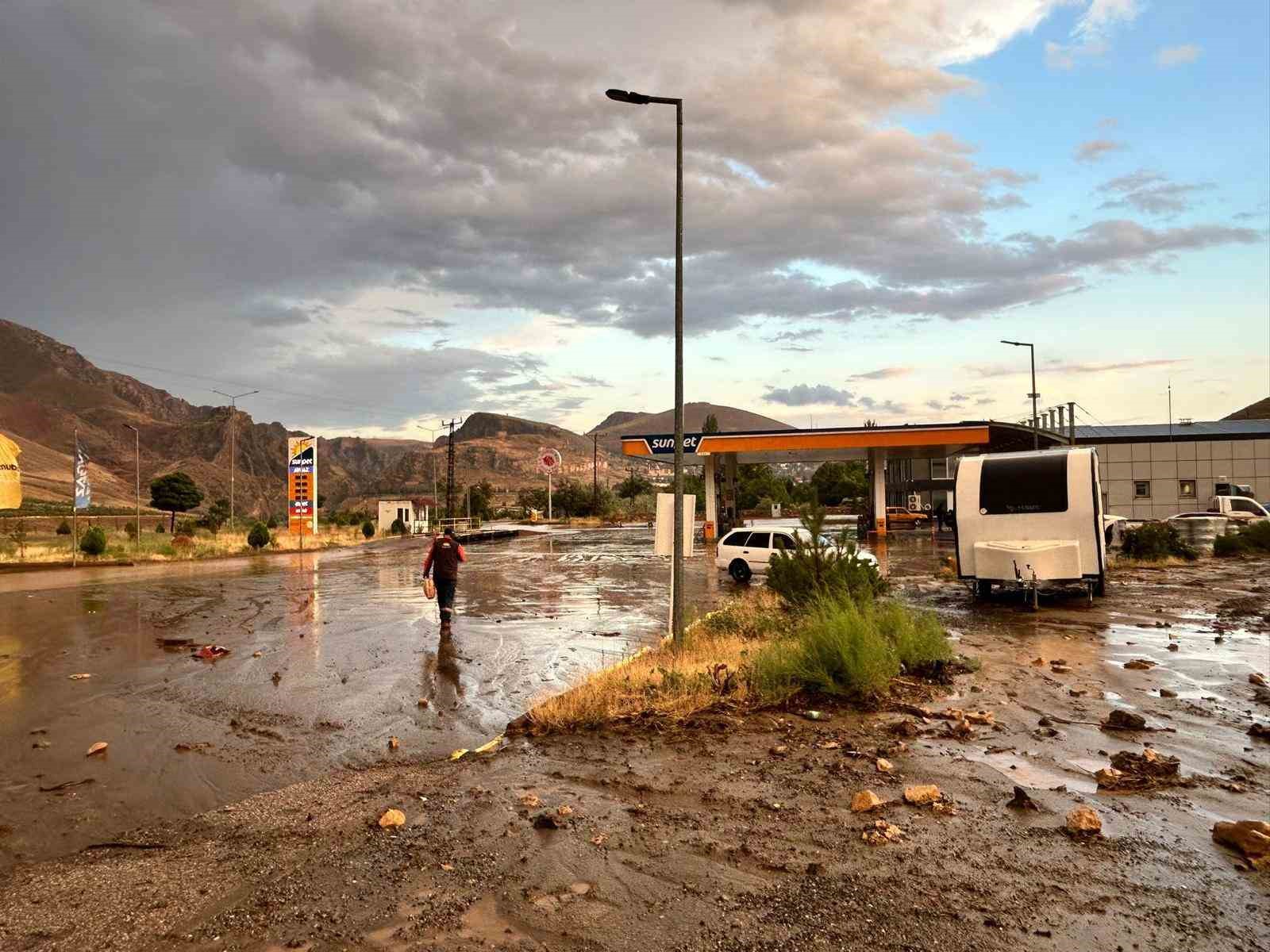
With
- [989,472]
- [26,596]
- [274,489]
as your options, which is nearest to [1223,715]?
[989,472]

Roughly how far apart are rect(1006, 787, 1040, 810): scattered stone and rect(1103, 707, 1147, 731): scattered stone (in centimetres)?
272

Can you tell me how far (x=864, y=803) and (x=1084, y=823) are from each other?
134 centimetres

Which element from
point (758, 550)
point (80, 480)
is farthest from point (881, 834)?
point (80, 480)

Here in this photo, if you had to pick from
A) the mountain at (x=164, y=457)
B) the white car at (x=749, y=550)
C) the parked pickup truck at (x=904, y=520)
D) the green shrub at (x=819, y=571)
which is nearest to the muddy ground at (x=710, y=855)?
the green shrub at (x=819, y=571)

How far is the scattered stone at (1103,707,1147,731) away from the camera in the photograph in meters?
8.02

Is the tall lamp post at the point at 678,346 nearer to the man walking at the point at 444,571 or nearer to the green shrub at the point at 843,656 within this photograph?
the green shrub at the point at 843,656

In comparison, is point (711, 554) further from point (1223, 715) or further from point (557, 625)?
point (1223, 715)

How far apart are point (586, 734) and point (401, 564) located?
27.9 meters

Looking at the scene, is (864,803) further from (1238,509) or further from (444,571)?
(1238,509)

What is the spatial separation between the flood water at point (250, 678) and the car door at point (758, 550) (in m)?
1.37

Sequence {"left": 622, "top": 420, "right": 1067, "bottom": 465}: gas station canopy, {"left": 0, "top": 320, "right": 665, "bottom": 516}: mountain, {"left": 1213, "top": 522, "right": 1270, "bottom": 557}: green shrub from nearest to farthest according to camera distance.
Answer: {"left": 1213, "top": 522, "right": 1270, "bottom": 557}: green shrub < {"left": 622, "top": 420, "right": 1067, "bottom": 465}: gas station canopy < {"left": 0, "top": 320, "right": 665, "bottom": 516}: mountain

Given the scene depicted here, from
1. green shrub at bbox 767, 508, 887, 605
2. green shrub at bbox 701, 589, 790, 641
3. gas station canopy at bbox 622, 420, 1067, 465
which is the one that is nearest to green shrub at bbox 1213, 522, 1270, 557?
gas station canopy at bbox 622, 420, 1067, 465

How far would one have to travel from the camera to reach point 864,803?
5.86 metres

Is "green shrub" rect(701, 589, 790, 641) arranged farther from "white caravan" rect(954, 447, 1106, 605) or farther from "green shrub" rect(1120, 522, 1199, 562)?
"green shrub" rect(1120, 522, 1199, 562)
